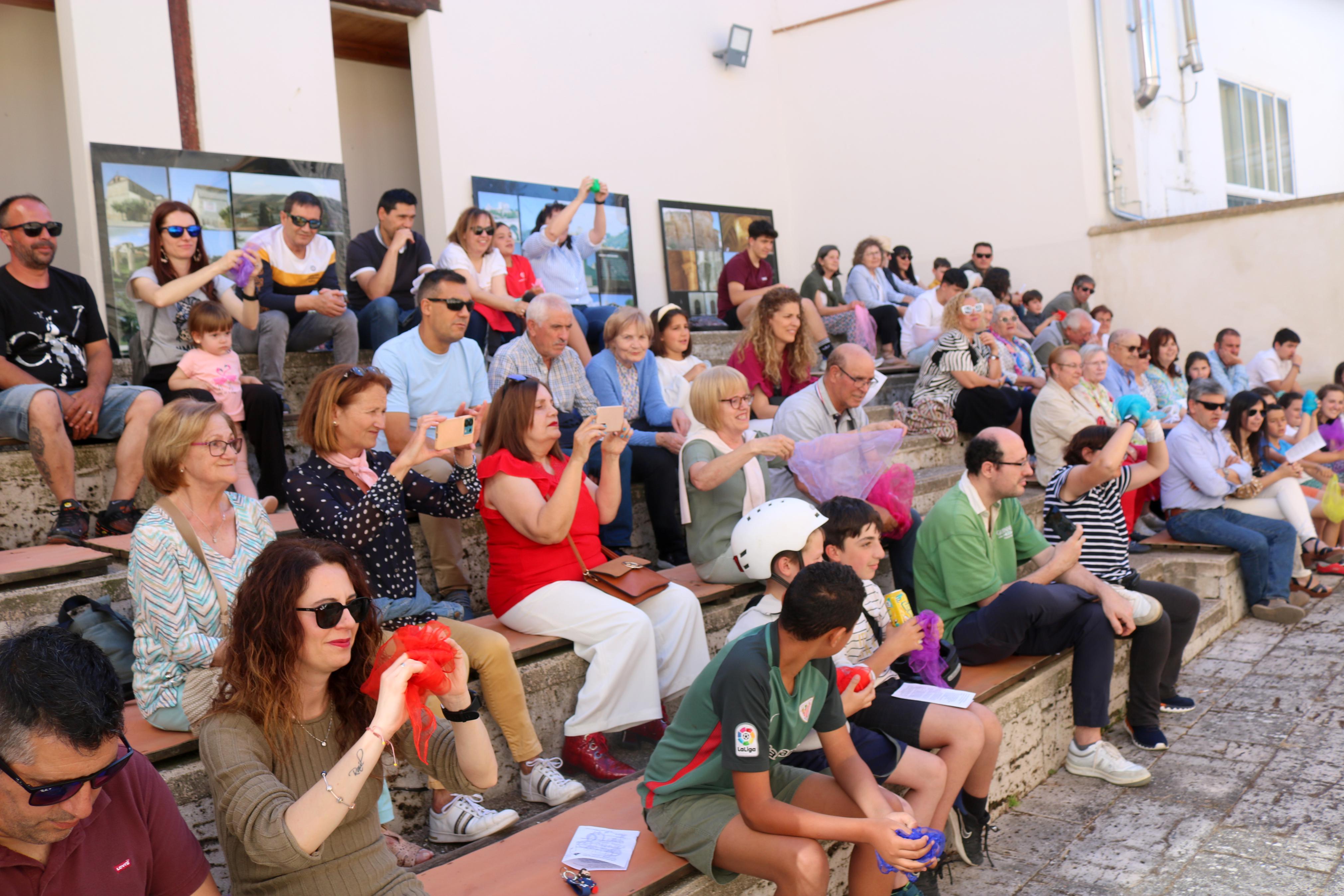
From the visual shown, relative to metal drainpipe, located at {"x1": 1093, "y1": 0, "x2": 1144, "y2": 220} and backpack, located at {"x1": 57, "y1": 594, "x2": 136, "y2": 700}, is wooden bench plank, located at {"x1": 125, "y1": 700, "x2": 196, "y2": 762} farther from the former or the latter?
metal drainpipe, located at {"x1": 1093, "y1": 0, "x2": 1144, "y2": 220}

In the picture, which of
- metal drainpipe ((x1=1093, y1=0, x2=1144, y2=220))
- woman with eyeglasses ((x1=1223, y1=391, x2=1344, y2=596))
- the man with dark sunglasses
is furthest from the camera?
metal drainpipe ((x1=1093, y1=0, x2=1144, y2=220))

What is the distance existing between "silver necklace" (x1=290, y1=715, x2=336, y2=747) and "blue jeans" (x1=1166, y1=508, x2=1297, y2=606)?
5.37 meters

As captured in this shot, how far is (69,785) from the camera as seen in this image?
1.58 metres

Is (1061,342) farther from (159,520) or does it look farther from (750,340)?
(159,520)

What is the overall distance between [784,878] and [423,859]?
3.19ft

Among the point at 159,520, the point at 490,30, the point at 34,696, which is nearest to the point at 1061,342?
the point at 490,30

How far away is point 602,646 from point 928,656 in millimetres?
1099

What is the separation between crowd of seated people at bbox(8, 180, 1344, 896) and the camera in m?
2.04

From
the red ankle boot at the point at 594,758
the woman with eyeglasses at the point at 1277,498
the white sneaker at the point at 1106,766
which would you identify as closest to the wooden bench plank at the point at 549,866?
the red ankle boot at the point at 594,758

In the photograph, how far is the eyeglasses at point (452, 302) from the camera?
438 centimetres

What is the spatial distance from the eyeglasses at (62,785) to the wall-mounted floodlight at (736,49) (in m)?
9.65

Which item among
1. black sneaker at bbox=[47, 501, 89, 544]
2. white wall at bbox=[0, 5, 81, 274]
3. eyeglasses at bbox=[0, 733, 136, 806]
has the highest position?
white wall at bbox=[0, 5, 81, 274]

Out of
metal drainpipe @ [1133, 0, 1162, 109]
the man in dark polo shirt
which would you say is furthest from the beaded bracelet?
metal drainpipe @ [1133, 0, 1162, 109]

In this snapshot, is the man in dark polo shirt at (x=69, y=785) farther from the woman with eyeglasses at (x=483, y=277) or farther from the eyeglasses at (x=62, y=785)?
the woman with eyeglasses at (x=483, y=277)
